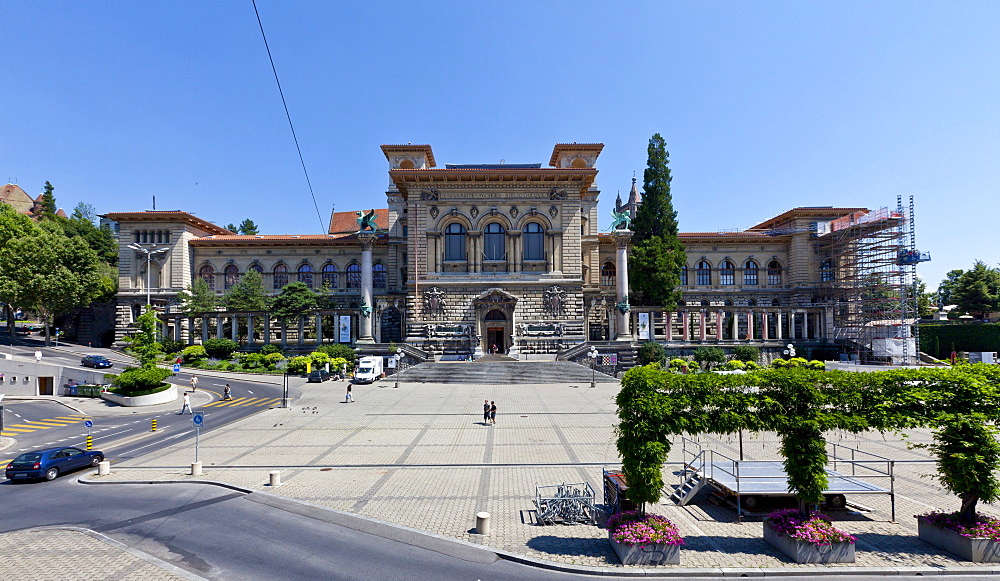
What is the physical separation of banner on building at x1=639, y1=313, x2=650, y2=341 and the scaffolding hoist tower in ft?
70.0

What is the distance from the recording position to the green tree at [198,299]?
184 ft

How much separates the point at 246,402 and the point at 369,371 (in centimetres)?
1038

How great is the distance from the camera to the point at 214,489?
606 inches

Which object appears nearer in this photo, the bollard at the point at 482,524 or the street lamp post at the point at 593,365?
the bollard at the point at 482,524

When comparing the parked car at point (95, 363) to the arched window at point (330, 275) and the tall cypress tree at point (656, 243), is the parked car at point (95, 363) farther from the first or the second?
the tall cypress tree at point (656, 243)

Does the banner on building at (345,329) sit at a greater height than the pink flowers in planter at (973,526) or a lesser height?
greater

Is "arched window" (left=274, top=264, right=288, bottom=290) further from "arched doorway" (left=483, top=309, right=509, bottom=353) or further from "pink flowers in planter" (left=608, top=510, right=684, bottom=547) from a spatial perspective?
"pink flowers in planter" (left=608, top=510, right=684, bottom=547)

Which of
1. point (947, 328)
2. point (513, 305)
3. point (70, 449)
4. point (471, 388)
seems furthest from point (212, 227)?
point (947, 328)

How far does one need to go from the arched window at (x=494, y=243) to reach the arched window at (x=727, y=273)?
1136 inches

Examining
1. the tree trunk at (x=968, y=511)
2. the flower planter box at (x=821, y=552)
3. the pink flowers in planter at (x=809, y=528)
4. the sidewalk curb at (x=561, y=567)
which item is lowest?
the sidewalk curb at (x=561, y=567)

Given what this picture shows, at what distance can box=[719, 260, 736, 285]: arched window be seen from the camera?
6384 centimetres

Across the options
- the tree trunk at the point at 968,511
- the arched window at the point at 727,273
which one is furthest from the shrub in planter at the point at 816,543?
the arched window at the point at 727,273

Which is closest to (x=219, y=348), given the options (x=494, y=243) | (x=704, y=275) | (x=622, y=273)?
(x=494, y=243)

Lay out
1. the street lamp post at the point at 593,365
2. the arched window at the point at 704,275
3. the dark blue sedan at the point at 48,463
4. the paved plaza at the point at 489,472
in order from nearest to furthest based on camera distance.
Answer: the paved plaza at the point at 489,472
the dark blue sedan at the point at 48,463
the street lamp post at the point at 593,365
the arched window at the point at 704,275
